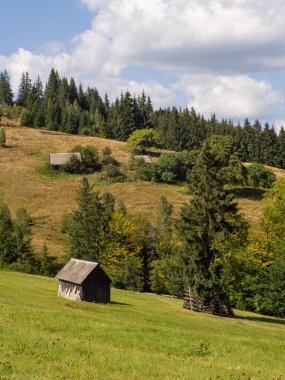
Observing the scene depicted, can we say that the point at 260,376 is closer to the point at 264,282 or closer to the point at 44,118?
the point at 264,282

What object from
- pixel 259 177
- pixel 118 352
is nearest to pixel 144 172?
pixel 259 177

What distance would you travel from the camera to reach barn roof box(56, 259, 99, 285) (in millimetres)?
43519

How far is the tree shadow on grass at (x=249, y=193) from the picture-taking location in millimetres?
113294

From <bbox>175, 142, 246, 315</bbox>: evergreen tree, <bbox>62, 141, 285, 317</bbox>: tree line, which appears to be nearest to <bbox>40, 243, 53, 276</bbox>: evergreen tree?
<bbox>62, 141, 285, 317</bbox>: tree line

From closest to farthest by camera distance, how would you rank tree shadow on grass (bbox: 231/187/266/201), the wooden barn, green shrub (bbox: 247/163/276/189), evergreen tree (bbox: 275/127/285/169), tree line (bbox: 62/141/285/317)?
the wooden barn, tree line (bbox: 62/141/285/317), tree shadow on grass (bbox: 231/187/266/201), green shrub (bbox: 247/163/276/189), evergreen tree (bbox: 275/127/285/169)

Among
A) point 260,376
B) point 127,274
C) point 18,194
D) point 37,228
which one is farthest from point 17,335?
point 18,194

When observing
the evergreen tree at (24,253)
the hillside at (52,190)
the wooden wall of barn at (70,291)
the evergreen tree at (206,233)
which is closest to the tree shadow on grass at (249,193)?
the hillside at (52,190)

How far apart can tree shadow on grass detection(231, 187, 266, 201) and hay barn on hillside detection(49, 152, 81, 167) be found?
129ft

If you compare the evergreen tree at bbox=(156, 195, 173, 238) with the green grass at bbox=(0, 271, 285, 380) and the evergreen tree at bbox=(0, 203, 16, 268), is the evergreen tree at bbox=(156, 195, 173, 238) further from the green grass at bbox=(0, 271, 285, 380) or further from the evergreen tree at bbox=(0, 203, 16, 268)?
the green grass at bbox=(0, 271, 285, 380)

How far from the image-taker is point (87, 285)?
4334cm

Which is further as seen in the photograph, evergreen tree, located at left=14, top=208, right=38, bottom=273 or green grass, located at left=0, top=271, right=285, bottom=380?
evergreen tree, located at left=14, top=208, right=38, bottom=273

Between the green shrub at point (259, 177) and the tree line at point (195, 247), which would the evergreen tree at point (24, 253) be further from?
the green shrub at point (259, 177)

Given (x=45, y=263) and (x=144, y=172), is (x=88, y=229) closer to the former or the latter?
(x=45, y=263)

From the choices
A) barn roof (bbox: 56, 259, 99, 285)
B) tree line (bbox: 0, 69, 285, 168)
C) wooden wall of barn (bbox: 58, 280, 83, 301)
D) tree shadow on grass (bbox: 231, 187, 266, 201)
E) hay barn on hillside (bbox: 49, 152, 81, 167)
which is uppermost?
tree line (bbox: 0, 69, 285, 168)
